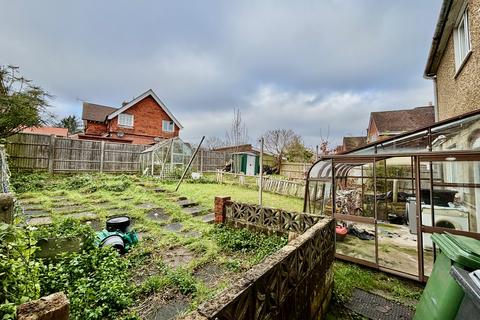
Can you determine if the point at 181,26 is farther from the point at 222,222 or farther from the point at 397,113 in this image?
the point at 397,113

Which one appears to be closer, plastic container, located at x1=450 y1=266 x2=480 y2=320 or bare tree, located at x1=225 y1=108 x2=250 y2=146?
plastic container, located at x1=450 y1=266 x2=480 y2=320

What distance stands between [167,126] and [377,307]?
2372cm

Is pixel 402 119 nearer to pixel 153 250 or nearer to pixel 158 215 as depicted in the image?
pixel 158 215

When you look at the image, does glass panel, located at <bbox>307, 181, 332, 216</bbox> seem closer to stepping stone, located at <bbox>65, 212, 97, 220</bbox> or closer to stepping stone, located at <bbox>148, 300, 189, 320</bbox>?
stepping stone, located at <bbox>148, 300, 189, 320</bbox>

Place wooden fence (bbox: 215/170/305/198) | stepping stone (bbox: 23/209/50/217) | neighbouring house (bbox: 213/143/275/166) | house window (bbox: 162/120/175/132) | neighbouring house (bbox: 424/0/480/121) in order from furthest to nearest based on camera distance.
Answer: neighbouring house (bbox: 213/143/275/166) → house window (bbox: 162/120/175/132) → wooden fence (bbox: 215/170/305/198) → stepping stone (bbox: 23/209/50/217) → neighbouring house (bbox: 424/0/480/121)

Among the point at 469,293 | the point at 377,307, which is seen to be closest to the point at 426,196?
the point at 377,307

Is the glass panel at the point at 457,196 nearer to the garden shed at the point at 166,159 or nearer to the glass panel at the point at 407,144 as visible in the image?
the glass panel at the point at 407,144

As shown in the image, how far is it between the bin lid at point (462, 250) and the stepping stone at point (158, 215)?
633cm

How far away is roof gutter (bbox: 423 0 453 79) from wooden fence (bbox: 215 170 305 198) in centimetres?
698

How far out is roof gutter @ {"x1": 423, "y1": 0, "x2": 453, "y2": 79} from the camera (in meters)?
5.15

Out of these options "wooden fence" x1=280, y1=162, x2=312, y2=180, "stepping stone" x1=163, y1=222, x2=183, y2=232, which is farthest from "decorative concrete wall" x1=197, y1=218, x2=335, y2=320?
"wooden fence" x1=280, y1=162, x2=312, y2=180

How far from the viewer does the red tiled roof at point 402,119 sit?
21.4 meters

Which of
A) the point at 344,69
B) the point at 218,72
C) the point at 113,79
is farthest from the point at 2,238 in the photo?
the point at 113,79

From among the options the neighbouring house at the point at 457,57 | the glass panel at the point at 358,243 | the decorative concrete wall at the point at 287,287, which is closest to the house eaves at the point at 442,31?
the neighbouring house at the point at 457,57
